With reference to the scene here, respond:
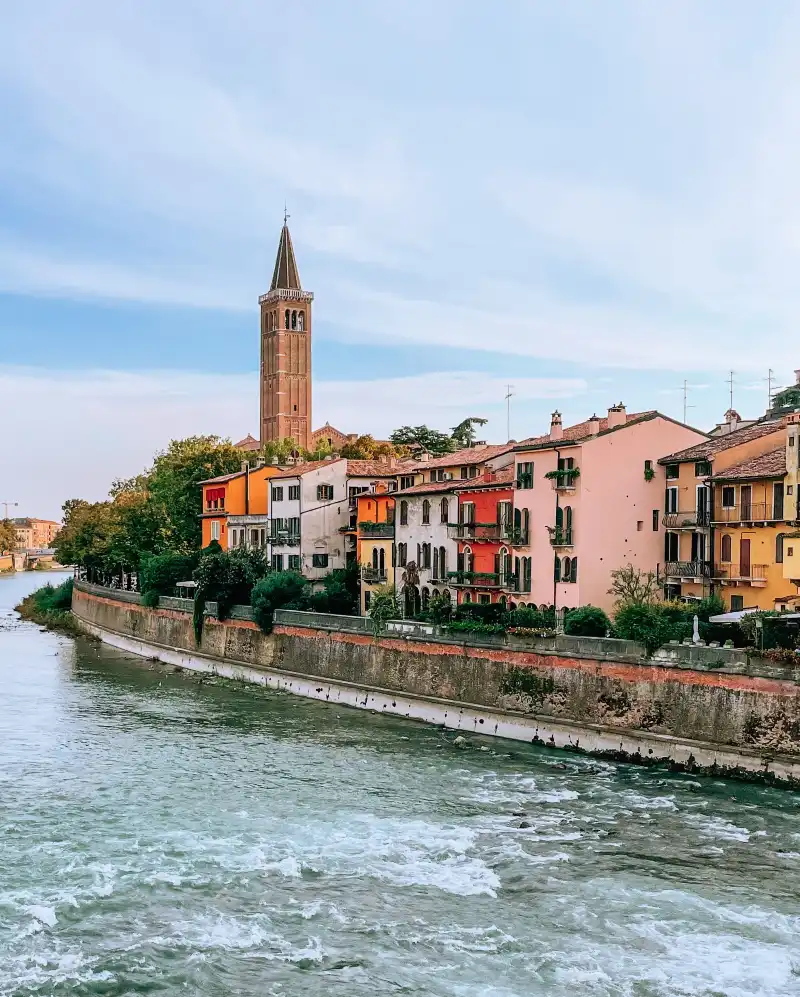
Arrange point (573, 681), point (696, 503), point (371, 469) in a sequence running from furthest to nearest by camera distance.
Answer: point (371, 469), point (696, 503), point (573, 681)

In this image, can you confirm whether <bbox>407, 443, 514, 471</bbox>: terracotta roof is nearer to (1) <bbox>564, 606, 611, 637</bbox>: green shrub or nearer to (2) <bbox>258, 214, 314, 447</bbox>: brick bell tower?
(1) <bbox>564, 606, 611, 637</bbox>: green shrub

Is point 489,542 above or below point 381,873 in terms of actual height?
above

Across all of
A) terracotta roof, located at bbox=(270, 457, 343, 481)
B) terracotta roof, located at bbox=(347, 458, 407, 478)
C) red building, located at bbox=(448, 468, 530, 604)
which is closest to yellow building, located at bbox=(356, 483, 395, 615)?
terracotta roof, located at bbox=(347, 458, 407, 478)

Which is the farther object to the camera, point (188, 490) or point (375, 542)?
point (188, 490)

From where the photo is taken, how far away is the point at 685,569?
42438 mm

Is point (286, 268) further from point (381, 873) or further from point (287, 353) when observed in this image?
point (381, 873)

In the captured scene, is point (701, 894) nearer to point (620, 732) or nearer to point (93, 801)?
point (620, 732)

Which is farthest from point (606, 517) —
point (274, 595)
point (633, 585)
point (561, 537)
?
point (274, 595)

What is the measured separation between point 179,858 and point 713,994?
12412 millimetres

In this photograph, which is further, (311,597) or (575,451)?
(311,597)

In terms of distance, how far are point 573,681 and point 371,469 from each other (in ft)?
104

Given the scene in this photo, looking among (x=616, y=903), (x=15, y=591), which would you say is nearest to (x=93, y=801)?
(x=616, y=903)

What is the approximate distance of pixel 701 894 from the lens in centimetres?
2277

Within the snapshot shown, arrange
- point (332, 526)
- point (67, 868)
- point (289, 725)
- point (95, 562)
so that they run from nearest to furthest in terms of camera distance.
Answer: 1. point (67, 868)
2. point (289, 725)
3. point (332, 526)
4. point (95, 562)
